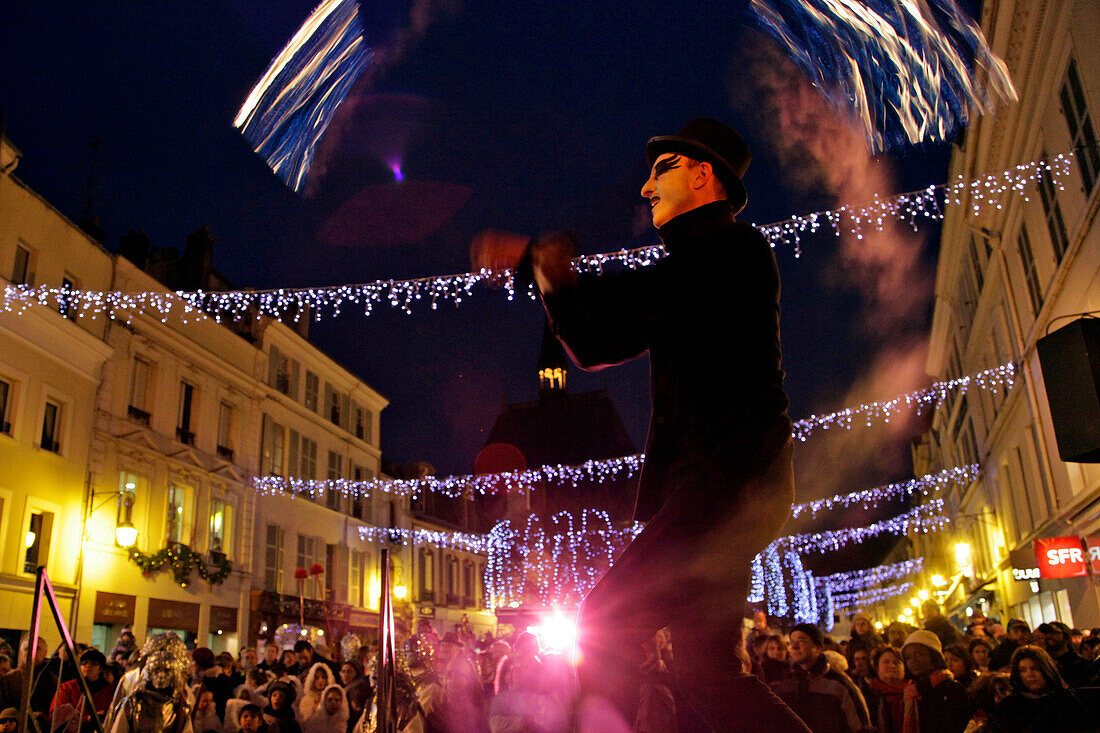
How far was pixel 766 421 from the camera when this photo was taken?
2.12 m

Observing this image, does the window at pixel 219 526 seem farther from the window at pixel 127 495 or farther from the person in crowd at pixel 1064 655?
the person in crowd at pixel 1064 655

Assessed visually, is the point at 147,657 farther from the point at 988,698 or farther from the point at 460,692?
the point at 988,698

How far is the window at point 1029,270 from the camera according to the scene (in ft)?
57.8

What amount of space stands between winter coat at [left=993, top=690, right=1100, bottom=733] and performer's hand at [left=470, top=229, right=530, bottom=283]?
15.1 feet

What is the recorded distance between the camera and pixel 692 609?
2.01 meters

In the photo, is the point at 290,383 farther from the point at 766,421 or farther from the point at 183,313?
the point at 766,421

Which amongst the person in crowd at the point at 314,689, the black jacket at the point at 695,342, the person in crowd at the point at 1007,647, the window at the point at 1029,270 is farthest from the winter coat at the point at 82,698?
the window at the point at 1029,270

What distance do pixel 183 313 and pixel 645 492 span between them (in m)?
25.7

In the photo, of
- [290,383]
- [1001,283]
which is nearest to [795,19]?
[1001,283]

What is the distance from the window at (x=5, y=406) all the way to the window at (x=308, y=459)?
47.9ft

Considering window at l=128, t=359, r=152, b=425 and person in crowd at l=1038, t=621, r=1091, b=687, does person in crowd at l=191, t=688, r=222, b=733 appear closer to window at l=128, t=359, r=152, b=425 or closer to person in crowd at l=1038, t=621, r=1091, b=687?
person in crowd at l=1038, t=621, r=1091, b=687

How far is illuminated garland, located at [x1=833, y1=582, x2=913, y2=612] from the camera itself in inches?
2355

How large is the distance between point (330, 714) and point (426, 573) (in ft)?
119

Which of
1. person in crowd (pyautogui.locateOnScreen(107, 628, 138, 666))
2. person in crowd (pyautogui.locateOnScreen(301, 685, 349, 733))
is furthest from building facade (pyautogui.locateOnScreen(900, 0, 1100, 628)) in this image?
person in crowd (pyautogui.locateOnScreen(107, 628, 138, 666))
